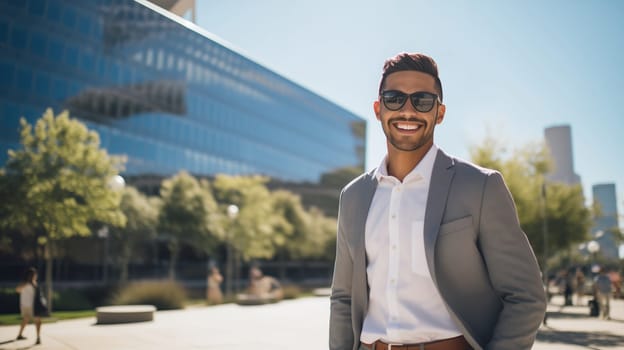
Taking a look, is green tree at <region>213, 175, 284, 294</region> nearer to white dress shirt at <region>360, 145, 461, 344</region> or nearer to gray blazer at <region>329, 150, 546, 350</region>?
white dress shirt at <region>360, 145, 461, 344</region>

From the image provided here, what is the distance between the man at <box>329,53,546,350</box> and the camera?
1.98 meters

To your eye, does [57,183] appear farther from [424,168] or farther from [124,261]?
[424,168]

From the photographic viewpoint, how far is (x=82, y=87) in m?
34.2

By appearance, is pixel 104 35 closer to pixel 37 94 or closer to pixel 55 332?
pixel 37 94

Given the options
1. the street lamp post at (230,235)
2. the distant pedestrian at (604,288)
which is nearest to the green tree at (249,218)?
the street lamp post at (230,235)

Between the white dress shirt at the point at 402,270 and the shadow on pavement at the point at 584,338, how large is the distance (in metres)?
11.6

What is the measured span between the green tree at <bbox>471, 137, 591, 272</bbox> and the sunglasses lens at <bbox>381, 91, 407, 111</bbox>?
20.8m

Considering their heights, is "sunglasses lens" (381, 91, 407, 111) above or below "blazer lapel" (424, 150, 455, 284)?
above

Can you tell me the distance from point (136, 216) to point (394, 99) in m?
29.1

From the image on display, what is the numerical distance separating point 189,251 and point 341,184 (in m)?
31.3

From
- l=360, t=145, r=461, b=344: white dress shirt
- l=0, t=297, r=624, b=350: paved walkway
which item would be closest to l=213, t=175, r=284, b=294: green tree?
l=0, t=297, r=624, b=350: paved walkway

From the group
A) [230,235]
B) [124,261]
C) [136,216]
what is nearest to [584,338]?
[136,216]

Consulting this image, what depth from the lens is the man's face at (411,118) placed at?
230 centimetres

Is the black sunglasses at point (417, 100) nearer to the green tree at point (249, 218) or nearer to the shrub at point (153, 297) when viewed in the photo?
the shrub at point (153, 297)
